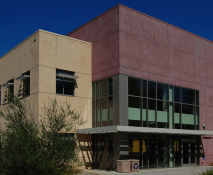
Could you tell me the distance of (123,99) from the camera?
2269 cm

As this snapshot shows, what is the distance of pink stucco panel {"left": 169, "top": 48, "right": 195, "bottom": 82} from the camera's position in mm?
26900

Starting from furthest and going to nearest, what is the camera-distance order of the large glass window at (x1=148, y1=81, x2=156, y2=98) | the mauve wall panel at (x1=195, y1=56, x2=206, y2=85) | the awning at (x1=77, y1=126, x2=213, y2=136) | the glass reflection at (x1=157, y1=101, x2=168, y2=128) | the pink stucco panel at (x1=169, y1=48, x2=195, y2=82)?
the mauve wall panel at (x1=195, y1=56, x2=206, y2=85) → the pink stucco panel at (x1=169, y1=48, x2=195, y2=82) → the glass reflection at (x1=157, y1=101, x2=168, y2=128) → the large glass window at (x1=148, y1=81, x2=156, y2=98) → the awning at (x1=77, y1=126, x2=213, y2=136)

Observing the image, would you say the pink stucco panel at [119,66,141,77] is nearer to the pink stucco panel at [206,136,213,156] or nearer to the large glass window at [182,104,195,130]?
the large glass window at [182,104,195,130]

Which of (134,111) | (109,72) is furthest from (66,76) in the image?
(134,111)

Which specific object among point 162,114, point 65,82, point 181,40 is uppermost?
point 181,40

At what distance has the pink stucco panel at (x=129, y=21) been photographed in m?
23.7

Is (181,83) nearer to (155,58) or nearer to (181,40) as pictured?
(155,58)

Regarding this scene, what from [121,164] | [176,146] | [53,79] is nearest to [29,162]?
[121,164]

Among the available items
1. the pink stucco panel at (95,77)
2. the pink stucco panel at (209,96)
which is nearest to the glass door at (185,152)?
the pink stucco panel at (209,96)

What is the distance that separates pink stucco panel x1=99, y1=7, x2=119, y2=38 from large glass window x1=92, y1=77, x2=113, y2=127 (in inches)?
155

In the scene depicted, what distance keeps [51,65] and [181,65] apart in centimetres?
1196

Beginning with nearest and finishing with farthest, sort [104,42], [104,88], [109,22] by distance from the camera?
1. [104,88]
2. [109,22]
3. [104,42]

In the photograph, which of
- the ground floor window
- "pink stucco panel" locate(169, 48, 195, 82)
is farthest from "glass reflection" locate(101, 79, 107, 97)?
"pink stucco panel" locate(169, 48, 195, 82)

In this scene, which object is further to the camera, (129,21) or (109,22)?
(109,22)
